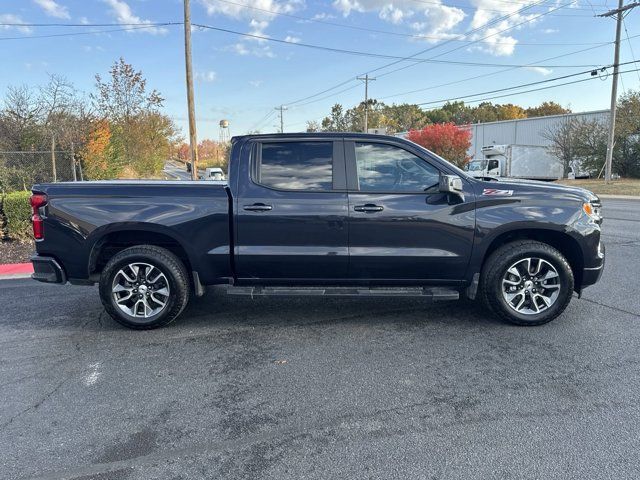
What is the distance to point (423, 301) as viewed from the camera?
18.2ft

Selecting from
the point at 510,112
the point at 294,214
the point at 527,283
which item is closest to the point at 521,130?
the point at 510,112

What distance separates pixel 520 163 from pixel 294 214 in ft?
120

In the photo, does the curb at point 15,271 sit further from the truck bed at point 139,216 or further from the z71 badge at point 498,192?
the z71 badge at point 498,192

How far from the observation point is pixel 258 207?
175 inches

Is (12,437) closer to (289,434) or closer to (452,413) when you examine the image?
(289,434)

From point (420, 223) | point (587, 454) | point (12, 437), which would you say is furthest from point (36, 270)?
point (587, 454)

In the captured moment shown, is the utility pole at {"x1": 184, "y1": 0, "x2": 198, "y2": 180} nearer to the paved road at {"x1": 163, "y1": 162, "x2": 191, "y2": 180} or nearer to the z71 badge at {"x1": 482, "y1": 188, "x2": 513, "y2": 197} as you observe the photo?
the z71 badge at {"x1": 482, "y1": 188, "x2": 513, "y2": 197}

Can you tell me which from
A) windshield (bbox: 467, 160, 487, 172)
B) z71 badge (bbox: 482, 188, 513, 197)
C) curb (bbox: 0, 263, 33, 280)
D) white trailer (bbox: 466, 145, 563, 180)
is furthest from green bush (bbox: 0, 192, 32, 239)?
windshield (bbox: 467, 160, 487, 172)

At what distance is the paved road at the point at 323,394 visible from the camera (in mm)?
2602

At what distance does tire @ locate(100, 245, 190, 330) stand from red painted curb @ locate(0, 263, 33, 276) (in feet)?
12.9

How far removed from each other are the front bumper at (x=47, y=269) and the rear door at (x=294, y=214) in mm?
1815

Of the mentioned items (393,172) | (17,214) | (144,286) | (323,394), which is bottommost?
(323,394)

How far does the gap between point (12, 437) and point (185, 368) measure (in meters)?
1.25

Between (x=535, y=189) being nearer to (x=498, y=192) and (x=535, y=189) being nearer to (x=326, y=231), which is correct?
(x=498, y=192)
